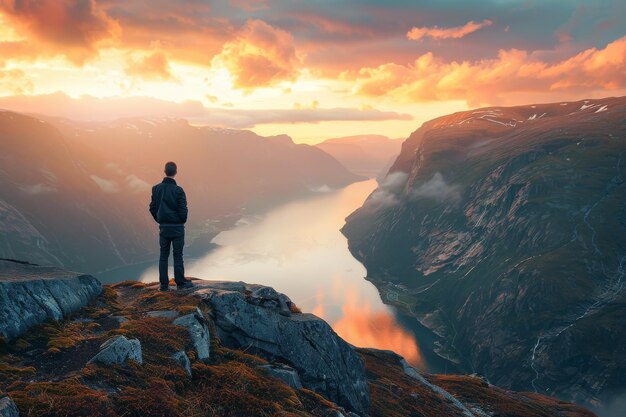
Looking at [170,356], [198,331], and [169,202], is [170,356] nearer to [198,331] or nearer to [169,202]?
[198,331]

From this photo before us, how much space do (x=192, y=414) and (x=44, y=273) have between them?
12531 millimetres

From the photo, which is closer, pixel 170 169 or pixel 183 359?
pixel 183 359

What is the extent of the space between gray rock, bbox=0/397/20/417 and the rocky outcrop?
5450 millimetres

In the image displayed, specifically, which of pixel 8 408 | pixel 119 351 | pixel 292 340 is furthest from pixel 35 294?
pixel 292 340

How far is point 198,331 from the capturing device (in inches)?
733

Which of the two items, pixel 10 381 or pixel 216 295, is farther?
pixel 216 295

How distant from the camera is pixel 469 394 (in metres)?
49.8

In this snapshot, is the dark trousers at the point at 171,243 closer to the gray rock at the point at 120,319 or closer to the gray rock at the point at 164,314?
the gray rock at the point at 164,314

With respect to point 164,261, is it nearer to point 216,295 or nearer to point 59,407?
point 216,295

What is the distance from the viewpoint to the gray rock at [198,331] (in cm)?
1777

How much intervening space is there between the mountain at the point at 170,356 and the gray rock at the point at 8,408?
0.13ft

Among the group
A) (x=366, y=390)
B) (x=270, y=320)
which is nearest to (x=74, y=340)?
(x=270, y=320)

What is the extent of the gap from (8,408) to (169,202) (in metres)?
13.4

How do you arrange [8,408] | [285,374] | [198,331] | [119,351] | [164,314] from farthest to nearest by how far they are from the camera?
[164,314]
[285,374]
[198,331]
[119,351]
[8,408]
